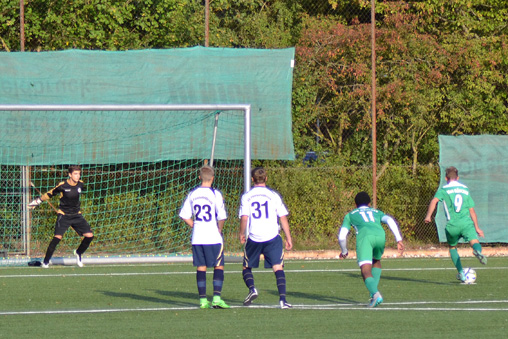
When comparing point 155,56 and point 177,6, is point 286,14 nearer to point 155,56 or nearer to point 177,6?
point 177,6

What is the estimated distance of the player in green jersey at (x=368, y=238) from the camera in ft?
28.2

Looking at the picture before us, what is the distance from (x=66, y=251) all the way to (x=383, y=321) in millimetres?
9907

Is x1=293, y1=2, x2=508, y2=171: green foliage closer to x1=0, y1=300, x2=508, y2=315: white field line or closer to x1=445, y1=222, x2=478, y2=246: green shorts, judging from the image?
x1=445, y1=222, x2=478, y2=246: green shorts

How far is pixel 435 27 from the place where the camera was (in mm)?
19797

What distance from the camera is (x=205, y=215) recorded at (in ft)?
28.2

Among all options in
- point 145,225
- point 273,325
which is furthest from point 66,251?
point 273,325

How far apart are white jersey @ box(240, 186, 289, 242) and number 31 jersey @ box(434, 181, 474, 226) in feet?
11.1

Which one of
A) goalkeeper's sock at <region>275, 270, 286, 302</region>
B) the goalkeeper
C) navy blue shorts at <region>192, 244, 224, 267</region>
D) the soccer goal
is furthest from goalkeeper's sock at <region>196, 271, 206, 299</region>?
the soccer goal

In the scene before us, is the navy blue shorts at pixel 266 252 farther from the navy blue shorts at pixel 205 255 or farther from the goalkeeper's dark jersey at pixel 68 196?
the goalkeeper's dark jersey at pixel 68 196

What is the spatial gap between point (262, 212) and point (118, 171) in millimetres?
7880

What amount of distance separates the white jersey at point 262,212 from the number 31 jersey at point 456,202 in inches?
134

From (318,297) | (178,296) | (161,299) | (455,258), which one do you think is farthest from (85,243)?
(455,258)

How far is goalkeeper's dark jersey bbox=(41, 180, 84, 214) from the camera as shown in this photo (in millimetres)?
13612

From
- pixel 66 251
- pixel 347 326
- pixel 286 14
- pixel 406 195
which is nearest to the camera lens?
pixel 347 326
